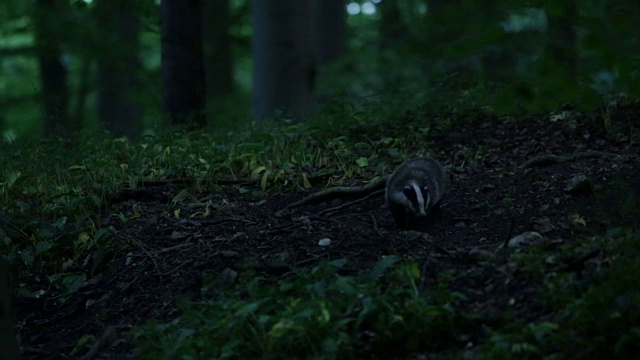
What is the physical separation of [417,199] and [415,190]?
11 centimetres

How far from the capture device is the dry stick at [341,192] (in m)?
6.87

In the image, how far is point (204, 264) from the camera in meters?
5.54

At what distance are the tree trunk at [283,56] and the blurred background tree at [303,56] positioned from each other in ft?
0.05

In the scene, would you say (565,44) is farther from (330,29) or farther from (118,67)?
(330,29)

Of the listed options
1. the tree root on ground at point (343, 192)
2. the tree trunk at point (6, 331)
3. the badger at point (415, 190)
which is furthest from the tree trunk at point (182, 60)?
the tree trunk at point (6, 331)

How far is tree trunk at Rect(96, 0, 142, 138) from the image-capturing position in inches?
570

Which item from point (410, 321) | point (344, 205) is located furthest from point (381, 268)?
point (344, 205)

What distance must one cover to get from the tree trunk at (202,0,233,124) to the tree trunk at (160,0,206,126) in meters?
5.63

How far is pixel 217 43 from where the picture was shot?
1661 centimetres

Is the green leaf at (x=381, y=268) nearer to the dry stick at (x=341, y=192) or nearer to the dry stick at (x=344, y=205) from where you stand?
the dry stick at (x=344, y=205)

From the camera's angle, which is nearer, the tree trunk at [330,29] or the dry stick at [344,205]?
the dry stick at [344,205]

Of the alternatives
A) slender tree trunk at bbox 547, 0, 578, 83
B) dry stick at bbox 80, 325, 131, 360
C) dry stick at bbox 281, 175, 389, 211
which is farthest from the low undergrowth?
dry stick at bbox 281, 175, 389, 211

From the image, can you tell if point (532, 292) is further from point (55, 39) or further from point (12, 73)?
point (12, 73)

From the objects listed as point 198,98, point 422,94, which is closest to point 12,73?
point 198,98
